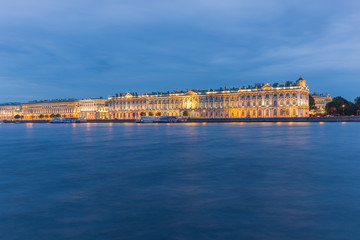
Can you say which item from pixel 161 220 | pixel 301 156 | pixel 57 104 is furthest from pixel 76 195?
pixel 57 104

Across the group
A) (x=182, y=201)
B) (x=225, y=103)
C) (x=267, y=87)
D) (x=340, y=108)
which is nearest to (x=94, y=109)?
(x=225, y=103)

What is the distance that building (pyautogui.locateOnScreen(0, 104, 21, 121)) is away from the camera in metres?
175

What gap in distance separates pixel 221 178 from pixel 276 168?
298 centimetres

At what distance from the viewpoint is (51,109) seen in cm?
16288

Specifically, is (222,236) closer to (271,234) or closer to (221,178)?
(271,234)

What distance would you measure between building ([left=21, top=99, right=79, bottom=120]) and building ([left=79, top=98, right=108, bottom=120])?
585cm

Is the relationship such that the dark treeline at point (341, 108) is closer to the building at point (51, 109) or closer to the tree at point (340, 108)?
the tree at point (340, 108)

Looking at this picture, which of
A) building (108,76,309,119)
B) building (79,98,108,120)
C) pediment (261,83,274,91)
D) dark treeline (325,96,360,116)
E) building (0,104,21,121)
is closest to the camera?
dark treeline (325,96,360,116)

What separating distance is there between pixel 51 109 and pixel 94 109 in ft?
88.2

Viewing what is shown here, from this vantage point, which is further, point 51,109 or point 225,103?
point 51,109

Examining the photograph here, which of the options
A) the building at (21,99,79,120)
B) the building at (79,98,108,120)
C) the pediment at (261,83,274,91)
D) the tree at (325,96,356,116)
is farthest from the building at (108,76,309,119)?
the building at (21,99,79,120)

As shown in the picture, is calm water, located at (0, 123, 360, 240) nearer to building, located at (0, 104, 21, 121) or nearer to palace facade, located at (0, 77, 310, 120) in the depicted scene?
palace facade, located at (0, 77, 310, 120)

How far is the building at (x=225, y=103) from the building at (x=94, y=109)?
559cm

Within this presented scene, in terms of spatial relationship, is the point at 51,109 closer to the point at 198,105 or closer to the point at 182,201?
the point at 198,105
